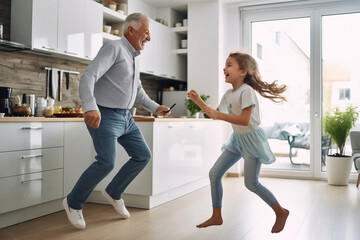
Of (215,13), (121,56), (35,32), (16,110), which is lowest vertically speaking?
(16,110)

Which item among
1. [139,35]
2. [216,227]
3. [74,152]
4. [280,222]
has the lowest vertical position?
[216,227]

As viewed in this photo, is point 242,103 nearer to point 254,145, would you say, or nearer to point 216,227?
point 254,145

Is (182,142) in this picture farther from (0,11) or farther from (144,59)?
(0,11)

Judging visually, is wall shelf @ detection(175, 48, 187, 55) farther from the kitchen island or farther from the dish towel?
the dish towel

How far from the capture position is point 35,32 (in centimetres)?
323

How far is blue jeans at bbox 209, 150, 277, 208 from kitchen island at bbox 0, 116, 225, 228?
3.23 feet

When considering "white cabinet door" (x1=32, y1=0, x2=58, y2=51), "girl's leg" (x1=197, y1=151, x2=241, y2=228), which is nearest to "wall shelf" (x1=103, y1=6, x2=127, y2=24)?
"white cabinet door" (x1=32, y1=0, x2=58, y2=51)

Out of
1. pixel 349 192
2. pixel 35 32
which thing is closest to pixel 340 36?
pixel 349 192

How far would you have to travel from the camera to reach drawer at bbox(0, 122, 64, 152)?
266cm

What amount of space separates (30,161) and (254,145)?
1.67 m

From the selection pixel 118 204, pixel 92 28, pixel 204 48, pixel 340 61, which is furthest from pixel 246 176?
pixel 340 61

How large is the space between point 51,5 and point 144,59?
5.02 ft

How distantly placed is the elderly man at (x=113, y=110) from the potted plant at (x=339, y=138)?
9.61 feet

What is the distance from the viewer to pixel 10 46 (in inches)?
123
